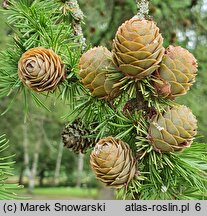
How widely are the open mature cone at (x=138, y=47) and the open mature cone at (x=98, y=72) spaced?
4 cm

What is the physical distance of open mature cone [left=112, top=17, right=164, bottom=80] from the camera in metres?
0.68

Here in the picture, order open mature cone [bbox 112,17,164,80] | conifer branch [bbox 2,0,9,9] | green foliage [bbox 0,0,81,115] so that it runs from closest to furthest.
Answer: open mature cone [bbox 112,17,164,80]
green foliage [bbox 0,0,81,115]
conifer branch [bbox 2,0,9,9]

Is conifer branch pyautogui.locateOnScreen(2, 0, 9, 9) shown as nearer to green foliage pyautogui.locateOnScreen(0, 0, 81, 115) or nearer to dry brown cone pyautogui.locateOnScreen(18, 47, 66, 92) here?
green foliage pyautogui.locateOnScreen(0, 0, 81, 115)

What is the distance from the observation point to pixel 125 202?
2.31 feet

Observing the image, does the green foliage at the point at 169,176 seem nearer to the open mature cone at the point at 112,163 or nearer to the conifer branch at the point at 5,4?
the open mature cone at the point at 112,163

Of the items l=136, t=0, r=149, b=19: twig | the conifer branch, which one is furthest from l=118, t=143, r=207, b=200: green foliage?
the conifer branch

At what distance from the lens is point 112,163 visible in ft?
2.28

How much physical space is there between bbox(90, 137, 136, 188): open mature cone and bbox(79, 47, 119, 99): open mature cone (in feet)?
0.28

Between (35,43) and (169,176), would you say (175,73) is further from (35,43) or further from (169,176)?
(35,43)

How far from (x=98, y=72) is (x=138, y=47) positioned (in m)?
0.09

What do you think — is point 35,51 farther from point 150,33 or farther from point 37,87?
point 150,33

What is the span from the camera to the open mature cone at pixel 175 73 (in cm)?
71

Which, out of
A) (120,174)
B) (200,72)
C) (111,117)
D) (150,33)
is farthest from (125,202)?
(200,72)

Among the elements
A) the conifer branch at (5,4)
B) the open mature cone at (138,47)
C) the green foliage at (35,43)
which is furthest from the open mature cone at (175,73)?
the conifer branch at (5,4)
